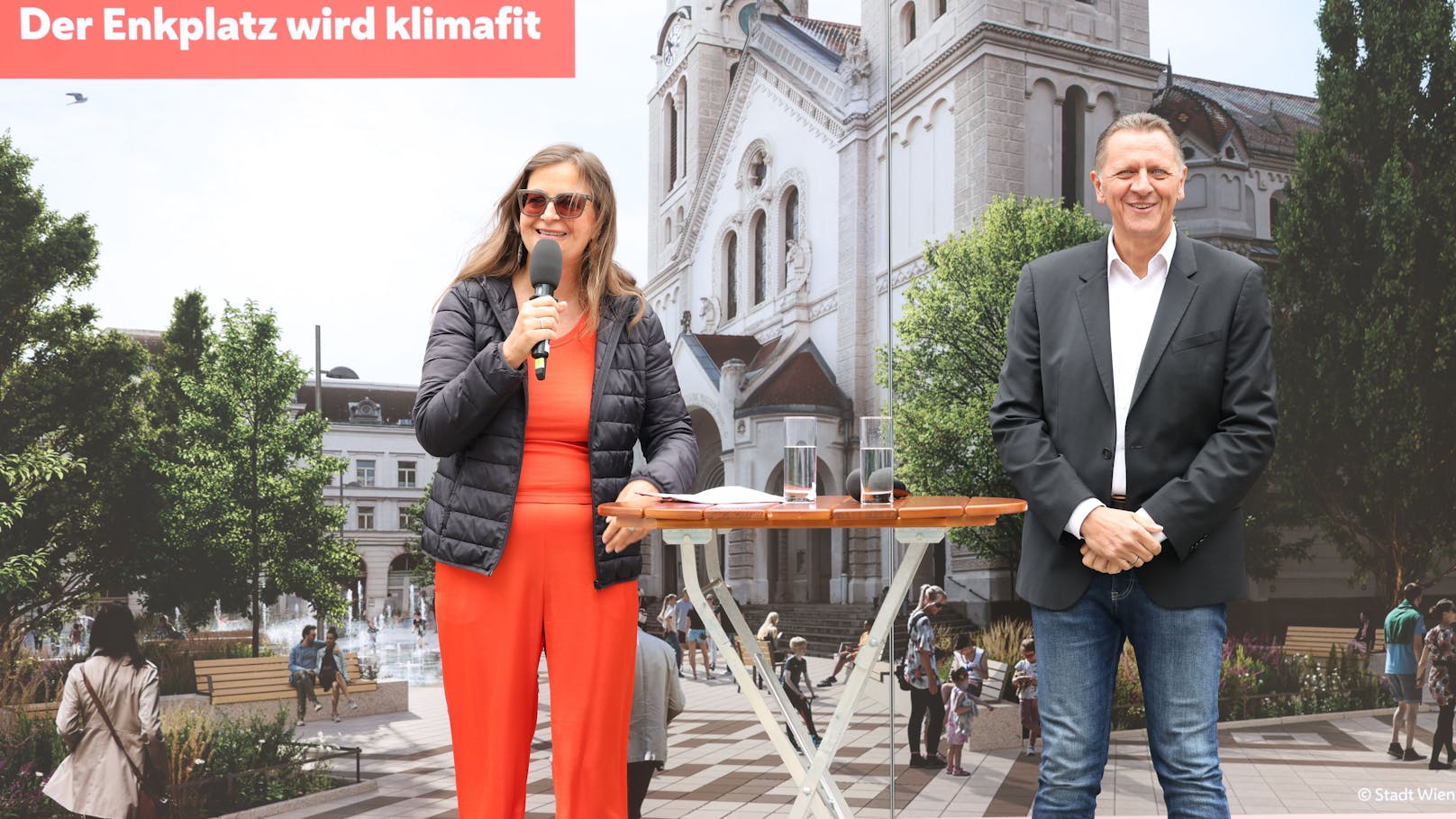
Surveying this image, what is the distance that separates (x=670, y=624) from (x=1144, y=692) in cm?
249

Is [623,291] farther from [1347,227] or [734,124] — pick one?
[1347,227]

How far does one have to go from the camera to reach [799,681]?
14.7 ft

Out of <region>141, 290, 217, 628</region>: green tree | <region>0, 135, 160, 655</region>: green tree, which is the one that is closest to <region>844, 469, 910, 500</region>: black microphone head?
<region>141, 290, 217, 628</region>: green tree

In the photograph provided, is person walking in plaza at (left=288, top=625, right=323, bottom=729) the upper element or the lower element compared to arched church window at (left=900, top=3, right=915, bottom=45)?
lower

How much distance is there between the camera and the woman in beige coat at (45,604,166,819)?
14.2 ft

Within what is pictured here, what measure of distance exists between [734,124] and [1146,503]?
10.9 ft

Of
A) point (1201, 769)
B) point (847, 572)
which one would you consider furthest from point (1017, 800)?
point (1201, 769)

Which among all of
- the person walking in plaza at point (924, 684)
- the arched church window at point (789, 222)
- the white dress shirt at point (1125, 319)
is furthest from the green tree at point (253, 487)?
the white dress shirt at point (1125, 319)

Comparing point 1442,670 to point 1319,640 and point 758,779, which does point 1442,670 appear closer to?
point 1319,640

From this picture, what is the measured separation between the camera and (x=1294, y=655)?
16.2 ft

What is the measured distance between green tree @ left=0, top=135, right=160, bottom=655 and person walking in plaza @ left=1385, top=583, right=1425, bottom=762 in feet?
16.8

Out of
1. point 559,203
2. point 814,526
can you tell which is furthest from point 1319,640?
point 559,203

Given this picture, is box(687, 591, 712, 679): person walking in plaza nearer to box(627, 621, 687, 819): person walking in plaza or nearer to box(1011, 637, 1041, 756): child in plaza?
box(627, 621, 687, 819): person walking in plaza

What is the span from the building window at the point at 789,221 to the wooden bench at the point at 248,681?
7.94 feet
